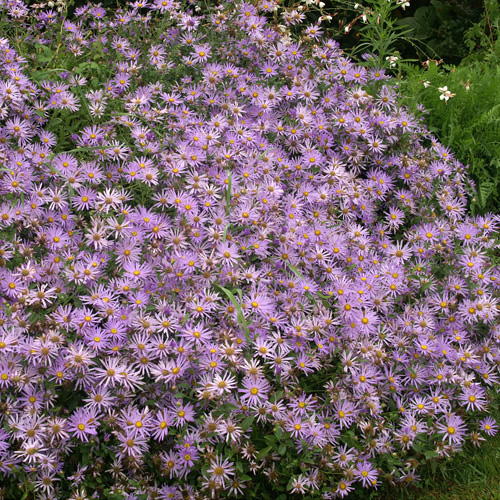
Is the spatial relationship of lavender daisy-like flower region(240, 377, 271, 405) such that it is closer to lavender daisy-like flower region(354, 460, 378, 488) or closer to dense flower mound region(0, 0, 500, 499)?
dense flower mound region(0, 0, 500, 499)

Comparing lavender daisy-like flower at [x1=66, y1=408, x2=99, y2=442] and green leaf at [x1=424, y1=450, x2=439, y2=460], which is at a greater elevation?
green leaf at [x1=424, y1=450, x2=439, y2=460]

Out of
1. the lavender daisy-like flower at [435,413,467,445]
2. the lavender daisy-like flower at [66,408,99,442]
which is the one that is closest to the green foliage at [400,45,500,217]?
the lavender daisy-like flower at [435,413,467,445]

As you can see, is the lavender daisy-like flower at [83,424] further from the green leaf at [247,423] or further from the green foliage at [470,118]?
the green foliage at [470,118]

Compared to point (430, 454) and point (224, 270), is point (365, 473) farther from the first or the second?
point (224, 270)

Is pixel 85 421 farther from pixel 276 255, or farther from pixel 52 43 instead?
pixel 52 43

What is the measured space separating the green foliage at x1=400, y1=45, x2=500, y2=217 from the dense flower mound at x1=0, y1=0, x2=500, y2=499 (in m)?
0.18

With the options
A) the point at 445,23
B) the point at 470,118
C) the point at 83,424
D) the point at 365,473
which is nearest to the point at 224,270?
the point at 83,424

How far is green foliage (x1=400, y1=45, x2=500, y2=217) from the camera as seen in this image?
3.60 metres

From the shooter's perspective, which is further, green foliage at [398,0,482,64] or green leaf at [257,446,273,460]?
green foliage at [398,0,482,64]

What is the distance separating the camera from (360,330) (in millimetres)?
2566

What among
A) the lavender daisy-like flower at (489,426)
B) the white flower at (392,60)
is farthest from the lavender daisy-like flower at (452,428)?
the white flower at (392,60)

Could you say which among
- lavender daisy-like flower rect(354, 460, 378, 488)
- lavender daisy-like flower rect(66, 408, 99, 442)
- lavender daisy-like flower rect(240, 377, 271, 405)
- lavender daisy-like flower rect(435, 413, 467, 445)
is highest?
lavender daisy-like flower rect(435, 413, 467, 445)

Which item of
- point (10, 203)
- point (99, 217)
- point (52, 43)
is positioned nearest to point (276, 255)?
point (99, 217)

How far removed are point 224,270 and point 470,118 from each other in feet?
7.19
